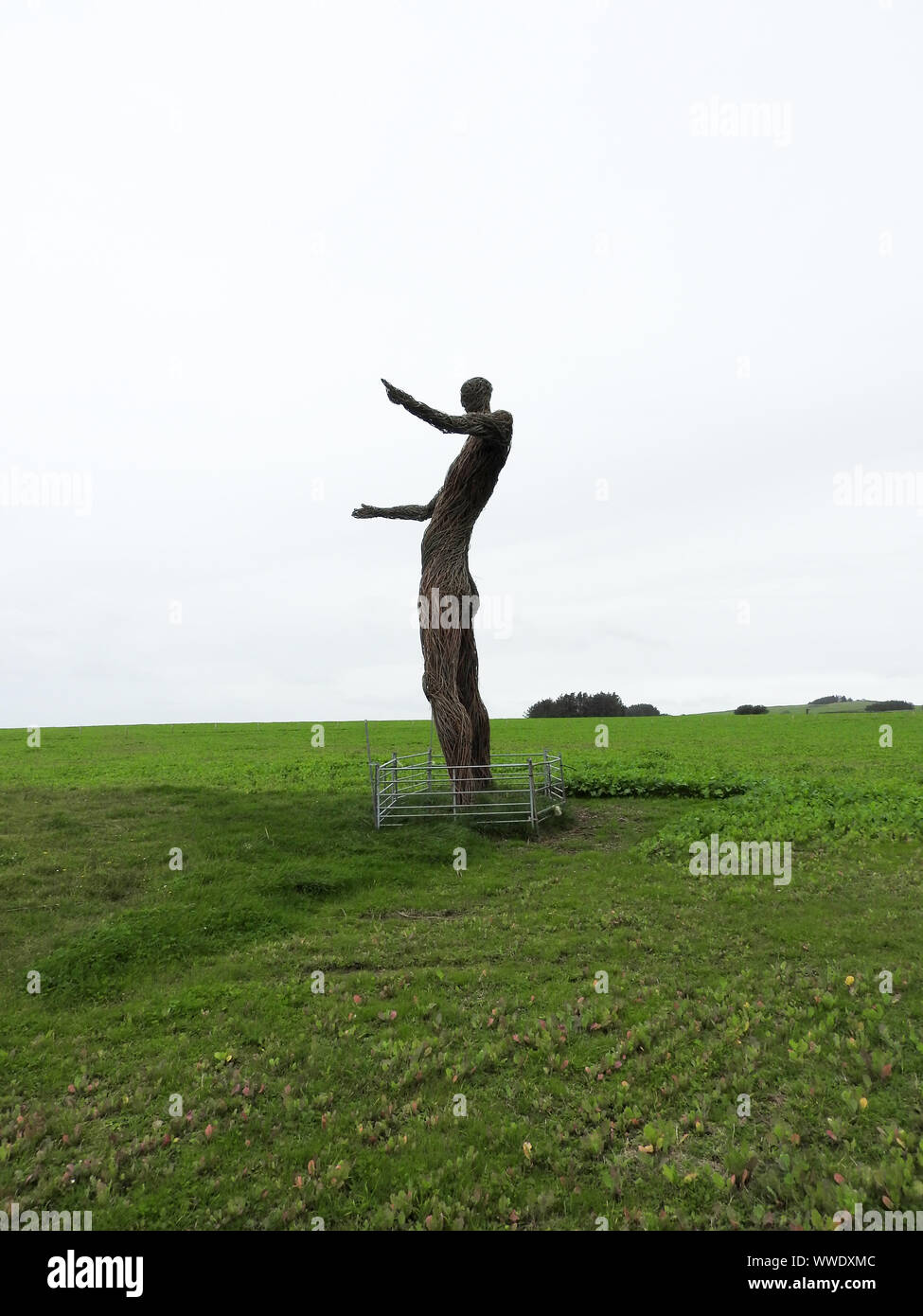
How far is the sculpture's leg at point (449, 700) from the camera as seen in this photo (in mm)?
13344

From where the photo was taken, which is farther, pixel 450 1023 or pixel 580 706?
pixel 580 706

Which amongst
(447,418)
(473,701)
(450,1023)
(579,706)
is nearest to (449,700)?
(473,701)

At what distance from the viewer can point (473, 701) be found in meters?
13.9

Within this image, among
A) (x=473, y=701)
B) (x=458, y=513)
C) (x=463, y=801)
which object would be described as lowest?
→ (x=463, y=801)

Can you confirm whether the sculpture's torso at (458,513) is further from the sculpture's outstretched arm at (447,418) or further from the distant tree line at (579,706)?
the distant tree line at (579,706)

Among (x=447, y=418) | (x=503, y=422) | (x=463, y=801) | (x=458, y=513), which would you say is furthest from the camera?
(x=458, y=513)

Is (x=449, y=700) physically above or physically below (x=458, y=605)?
below

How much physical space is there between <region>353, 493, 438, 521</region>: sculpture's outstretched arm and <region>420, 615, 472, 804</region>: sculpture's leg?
8.75 ft

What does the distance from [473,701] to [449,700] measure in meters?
0.62

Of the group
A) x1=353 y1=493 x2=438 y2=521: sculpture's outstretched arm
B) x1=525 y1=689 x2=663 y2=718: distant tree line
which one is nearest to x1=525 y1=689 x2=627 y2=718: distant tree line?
x1=525 y1=689 x2=663 y2=718: distant tree line

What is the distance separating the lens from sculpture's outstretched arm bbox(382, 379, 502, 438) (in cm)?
1069

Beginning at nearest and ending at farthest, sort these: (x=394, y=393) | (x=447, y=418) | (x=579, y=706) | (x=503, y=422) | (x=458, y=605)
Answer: (x=394, y=393) < (x=447, y=418) < (x=503, y=422) < (x=458, y=605) < (x=579, y=706)

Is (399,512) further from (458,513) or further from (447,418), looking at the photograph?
(447,418)

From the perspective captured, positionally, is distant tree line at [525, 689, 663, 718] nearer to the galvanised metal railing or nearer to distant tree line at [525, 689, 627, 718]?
distant tree line at [525, 689, 627, 718]
